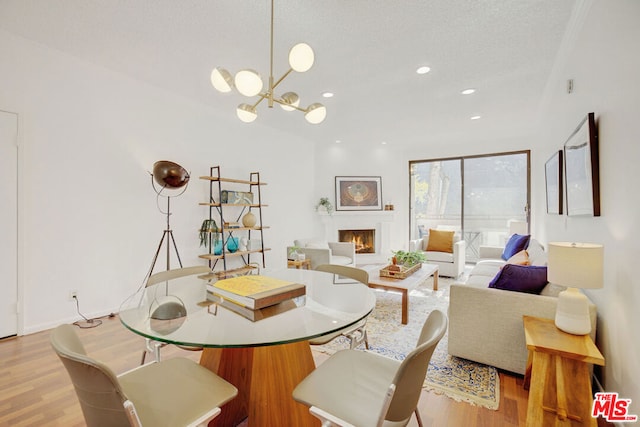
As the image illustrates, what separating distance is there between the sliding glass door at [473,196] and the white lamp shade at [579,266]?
13.9ft

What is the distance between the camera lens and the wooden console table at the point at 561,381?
4.59 feet

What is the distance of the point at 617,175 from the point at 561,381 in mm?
1139

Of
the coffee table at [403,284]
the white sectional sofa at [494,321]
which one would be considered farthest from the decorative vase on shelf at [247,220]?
the white sectional sofa at [494,321]

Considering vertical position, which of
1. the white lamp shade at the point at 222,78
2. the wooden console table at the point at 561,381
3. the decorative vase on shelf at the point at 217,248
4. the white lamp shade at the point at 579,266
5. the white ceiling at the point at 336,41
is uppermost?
the white ceiling at the point at 336,41

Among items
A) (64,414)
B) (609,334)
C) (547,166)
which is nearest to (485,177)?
(547,166)

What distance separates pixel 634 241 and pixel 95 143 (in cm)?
431

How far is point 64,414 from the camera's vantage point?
1674mm

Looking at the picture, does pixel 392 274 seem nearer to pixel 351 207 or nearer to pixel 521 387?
pixel 521 387

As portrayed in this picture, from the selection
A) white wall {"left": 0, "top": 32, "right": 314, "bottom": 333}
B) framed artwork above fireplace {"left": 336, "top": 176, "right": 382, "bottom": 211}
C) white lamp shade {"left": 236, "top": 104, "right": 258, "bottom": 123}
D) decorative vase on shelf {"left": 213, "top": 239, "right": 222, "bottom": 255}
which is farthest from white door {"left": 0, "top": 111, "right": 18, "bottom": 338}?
framed artwork above fireplace {"left": 336, "top": 176, "right": 382, "bottom": 211}

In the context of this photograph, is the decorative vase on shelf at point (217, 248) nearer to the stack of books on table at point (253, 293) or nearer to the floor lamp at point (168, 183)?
the floor lamp at point (168, 183)

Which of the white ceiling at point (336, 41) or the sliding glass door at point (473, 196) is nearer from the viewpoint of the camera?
the white ceiling at point (336, 41)

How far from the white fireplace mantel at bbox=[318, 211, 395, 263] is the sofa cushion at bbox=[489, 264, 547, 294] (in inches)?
170

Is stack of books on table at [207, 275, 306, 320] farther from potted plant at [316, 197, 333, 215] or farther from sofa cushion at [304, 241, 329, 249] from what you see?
potted plant at [316, 197, 333, 215]

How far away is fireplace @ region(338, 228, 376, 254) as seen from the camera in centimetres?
659
